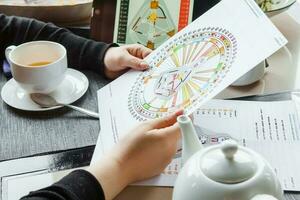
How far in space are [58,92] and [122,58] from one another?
0.15m

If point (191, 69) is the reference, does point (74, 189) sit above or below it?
below

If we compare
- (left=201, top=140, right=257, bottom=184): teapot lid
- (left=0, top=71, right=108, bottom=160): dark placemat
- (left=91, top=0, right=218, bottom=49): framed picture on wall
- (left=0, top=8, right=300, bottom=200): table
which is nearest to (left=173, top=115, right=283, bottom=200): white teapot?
(left=201, top=140, right=257, bottom=184): teapot lid

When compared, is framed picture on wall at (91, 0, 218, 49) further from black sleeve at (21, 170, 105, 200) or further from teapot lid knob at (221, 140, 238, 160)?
teapot lid knob at (221, 140, 238, 160)

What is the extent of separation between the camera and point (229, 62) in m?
0.80

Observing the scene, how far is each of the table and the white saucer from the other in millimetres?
11

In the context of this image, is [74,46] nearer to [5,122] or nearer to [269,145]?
[5,122]

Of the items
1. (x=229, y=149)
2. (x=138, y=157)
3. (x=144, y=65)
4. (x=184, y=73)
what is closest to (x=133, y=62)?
(x=144, y=65)

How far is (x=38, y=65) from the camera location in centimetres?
96

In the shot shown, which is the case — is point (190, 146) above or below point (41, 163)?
above

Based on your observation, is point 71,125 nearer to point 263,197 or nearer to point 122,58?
point 122,58

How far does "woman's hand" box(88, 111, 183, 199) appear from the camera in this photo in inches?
28.5

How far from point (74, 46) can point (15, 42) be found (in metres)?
0.15

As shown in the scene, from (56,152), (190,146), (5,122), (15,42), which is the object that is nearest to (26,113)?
(5,122)

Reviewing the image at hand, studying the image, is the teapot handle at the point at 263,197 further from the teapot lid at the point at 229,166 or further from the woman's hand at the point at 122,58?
the woman's hand at the point at 122,58
